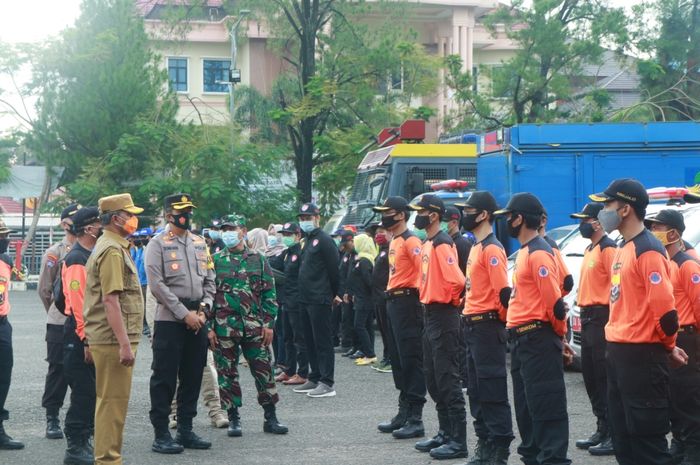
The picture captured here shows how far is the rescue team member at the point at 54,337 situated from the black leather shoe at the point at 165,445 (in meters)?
1.12

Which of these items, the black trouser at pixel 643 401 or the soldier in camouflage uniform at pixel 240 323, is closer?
the black trouser at pixel 643 401

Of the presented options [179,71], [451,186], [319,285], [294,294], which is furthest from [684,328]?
[179,71]

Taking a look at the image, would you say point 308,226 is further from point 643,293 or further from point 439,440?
point 643,293

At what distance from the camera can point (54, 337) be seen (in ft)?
34.2

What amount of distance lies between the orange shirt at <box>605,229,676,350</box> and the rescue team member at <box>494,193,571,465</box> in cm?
85

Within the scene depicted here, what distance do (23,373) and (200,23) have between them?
3530 cm

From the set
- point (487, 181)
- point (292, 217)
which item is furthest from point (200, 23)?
point (487, 181)

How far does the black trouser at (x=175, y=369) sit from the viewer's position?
386 inches

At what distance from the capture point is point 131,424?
36.8 ft

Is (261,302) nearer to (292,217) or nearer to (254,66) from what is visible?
(292,217)

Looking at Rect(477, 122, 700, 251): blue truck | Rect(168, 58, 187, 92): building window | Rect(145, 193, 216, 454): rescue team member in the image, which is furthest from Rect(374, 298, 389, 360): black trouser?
Rect(168, 58, 187, 92): building window

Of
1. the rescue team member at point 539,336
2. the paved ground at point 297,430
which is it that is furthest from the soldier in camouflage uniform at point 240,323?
the rescue team member at point 539,336

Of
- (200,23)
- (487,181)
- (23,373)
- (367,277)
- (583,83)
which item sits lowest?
(23,373)

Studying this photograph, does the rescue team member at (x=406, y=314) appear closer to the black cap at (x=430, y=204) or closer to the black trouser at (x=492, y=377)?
the black cap at (x=430, y=204)
